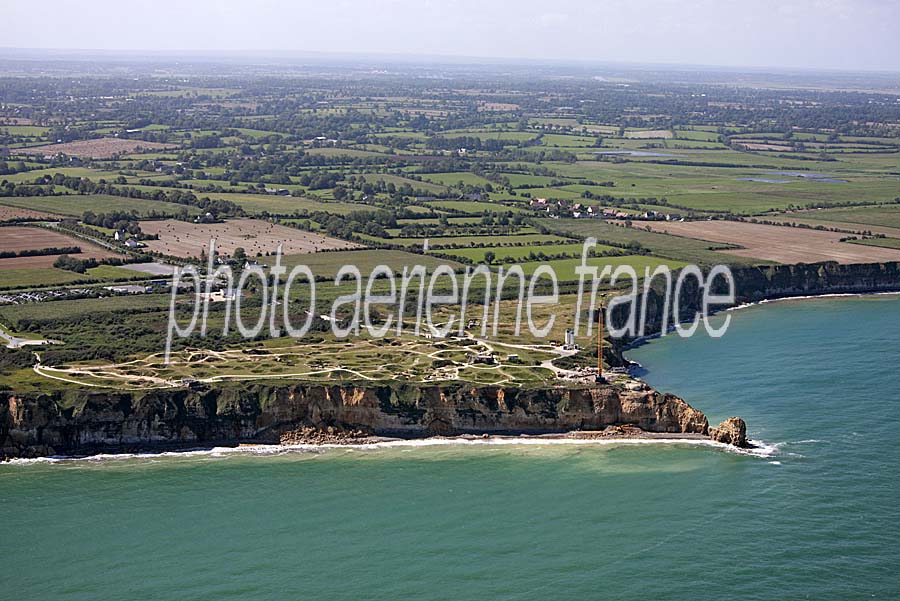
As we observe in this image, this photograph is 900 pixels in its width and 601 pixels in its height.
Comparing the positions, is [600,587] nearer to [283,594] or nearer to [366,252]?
[283,594]

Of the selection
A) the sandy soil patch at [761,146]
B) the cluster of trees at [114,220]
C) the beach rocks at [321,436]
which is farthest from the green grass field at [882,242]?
the sandy soil patch at [761,146]

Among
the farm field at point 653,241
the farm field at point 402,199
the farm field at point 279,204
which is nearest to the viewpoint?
the farm field at point 402,199

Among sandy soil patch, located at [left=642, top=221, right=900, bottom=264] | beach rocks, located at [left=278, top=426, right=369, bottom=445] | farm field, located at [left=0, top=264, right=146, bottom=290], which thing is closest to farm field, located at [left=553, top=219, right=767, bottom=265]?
sandy soil patch, located at [left=642, top=221, right=900, bottom=264]

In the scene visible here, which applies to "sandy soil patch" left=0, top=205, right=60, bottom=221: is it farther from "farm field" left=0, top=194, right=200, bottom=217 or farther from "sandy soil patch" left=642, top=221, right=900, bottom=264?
"sandy soil patch" left=642, top=221, right=900, bottom=264

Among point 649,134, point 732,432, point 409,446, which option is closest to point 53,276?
point 409,446

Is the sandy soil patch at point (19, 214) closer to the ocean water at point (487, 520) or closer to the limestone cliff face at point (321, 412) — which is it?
the limestone cliff face at point (321, 412)

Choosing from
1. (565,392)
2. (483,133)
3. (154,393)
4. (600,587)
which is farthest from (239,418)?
(483,133)
